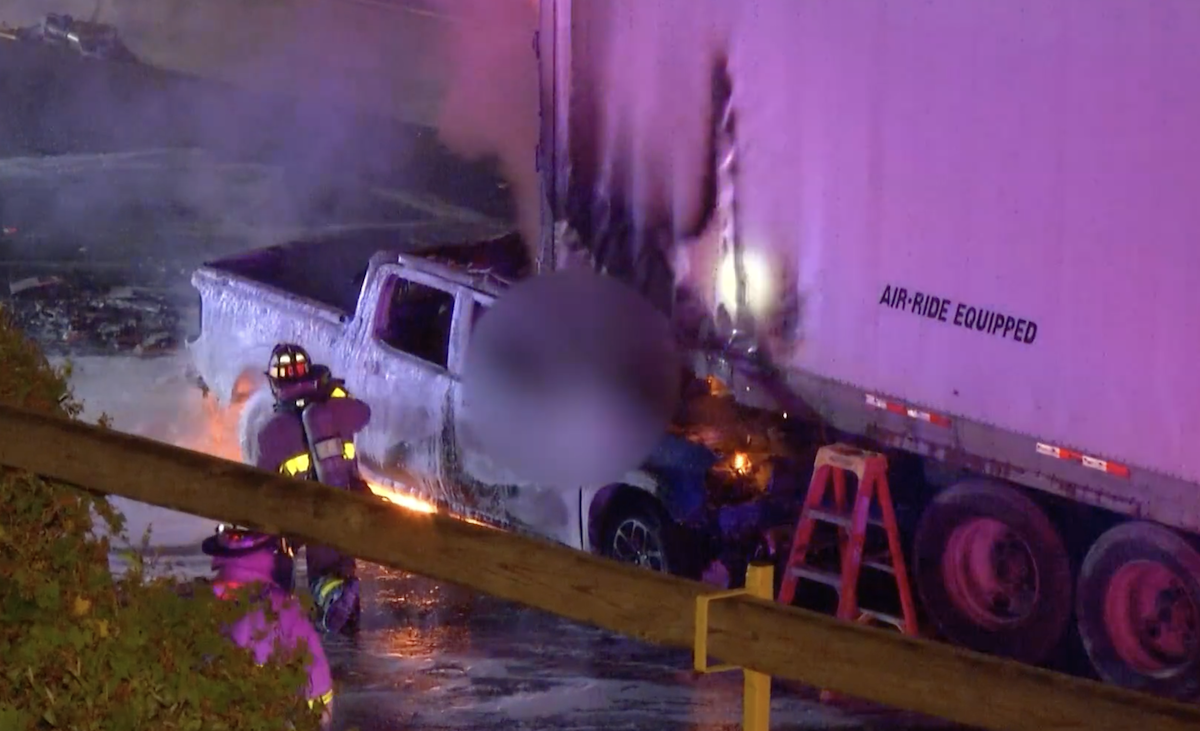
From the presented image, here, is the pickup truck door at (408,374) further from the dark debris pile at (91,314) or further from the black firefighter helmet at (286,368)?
the dark debris pile at (91,314)

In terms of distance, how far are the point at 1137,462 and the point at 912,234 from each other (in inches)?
55.9

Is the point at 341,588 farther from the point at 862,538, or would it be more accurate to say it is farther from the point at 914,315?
the point at 914,315

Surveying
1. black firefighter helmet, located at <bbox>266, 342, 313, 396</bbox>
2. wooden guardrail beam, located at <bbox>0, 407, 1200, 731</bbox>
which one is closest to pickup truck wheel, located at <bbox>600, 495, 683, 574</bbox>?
black firefighter helmet, located at <bbox>266, 342, 313, 396</bbox>

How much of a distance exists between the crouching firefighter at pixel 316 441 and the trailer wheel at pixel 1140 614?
10.6ft

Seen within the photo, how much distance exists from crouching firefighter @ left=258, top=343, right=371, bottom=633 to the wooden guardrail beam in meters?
3.87

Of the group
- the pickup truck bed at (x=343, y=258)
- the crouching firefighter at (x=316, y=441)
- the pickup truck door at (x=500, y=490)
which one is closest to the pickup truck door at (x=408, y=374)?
the pickup truck door at (x=500, y=490)

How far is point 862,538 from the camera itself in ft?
22.6

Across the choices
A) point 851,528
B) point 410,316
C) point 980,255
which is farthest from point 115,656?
point 410,316

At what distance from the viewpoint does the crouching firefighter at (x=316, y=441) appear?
259 inches

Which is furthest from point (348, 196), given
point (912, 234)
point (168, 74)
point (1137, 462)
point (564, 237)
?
point (1137, 462)

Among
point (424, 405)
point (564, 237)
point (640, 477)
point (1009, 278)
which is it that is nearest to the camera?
point (1009, 278)

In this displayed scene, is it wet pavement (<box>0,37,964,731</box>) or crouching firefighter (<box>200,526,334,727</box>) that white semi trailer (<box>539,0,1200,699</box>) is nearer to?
crouching firefighter (<box>200,526,334,727</box>)

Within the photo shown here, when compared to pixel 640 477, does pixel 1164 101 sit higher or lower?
higher

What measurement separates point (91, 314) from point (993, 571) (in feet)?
26.4
